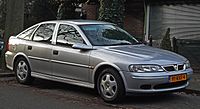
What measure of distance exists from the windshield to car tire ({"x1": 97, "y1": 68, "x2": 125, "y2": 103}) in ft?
2.53

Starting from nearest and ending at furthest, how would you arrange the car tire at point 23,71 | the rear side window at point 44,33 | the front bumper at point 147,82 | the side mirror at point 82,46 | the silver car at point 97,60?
the front bumper at point 147,82 < the silver car at point 97,60 < the side mirror at point 82,46 < the rear side window at point 44,33 < the car tire at point 23,71

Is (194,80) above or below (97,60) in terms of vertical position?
below

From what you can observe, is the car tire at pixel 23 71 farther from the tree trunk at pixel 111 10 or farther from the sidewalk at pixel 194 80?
the tree trunk at pixel 111 10

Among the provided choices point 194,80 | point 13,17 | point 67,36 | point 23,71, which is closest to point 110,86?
point 67,36

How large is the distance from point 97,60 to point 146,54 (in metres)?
0.95

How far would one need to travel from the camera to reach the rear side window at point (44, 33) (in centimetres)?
898

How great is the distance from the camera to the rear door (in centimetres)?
880

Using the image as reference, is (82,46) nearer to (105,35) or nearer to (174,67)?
(105,35)

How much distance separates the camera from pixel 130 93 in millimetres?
7289

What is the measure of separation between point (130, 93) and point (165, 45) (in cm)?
592

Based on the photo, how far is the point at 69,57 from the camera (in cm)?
820

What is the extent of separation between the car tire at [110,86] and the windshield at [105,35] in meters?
0.77

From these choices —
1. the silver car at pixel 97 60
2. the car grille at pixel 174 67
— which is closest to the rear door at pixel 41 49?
the silver car at pixel 97 60

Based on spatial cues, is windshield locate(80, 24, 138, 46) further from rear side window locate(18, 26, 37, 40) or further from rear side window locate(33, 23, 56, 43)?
rear side window locate(18, 26, 37, 40)
